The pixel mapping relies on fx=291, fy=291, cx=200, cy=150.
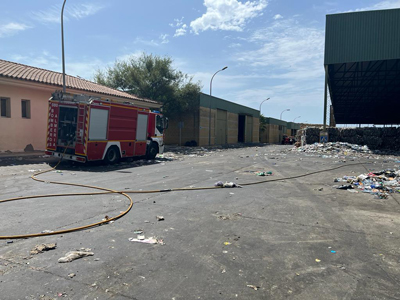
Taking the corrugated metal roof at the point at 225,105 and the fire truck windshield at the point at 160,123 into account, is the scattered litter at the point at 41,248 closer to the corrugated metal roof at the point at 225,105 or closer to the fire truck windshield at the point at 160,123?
the fire truck windshield at the point at 160,123

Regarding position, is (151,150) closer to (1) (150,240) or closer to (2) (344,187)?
(2) (344,187)

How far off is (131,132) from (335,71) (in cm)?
2508

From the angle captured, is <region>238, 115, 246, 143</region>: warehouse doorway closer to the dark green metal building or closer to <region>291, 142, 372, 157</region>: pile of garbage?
the dark green metal building

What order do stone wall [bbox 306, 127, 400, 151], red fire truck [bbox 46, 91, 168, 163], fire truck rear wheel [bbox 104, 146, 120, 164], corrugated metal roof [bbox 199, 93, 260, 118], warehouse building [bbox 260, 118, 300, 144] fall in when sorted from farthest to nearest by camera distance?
warehouse building [bbox 260, 118, 300, 144]
corrugated metal roof [bbox 199, 93, 260, 118]
stone wall [bbox 306, 127, 400, 151]
fire truck rear wheel [bbox 104, 146, 120, 164]
red fire truck [bbox 46, 91, 168, 163]

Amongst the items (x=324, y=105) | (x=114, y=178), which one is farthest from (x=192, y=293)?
(x=324, y=105)

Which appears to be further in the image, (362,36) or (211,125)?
(211,125)

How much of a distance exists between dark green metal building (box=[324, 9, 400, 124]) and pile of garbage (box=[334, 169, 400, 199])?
17.5 meters

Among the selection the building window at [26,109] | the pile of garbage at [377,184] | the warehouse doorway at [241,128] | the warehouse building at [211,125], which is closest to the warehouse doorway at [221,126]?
the warehouse building at [211,125]

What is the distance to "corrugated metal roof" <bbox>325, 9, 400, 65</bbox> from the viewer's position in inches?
918

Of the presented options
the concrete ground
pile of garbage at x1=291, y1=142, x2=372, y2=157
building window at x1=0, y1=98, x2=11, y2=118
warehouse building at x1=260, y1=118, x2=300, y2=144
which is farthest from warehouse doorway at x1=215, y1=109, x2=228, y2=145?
the concrete ground

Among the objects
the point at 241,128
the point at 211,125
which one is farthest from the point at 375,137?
the point at 241,128

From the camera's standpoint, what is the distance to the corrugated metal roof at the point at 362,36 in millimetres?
23328

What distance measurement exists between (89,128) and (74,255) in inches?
379

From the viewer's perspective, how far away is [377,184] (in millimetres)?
9094
